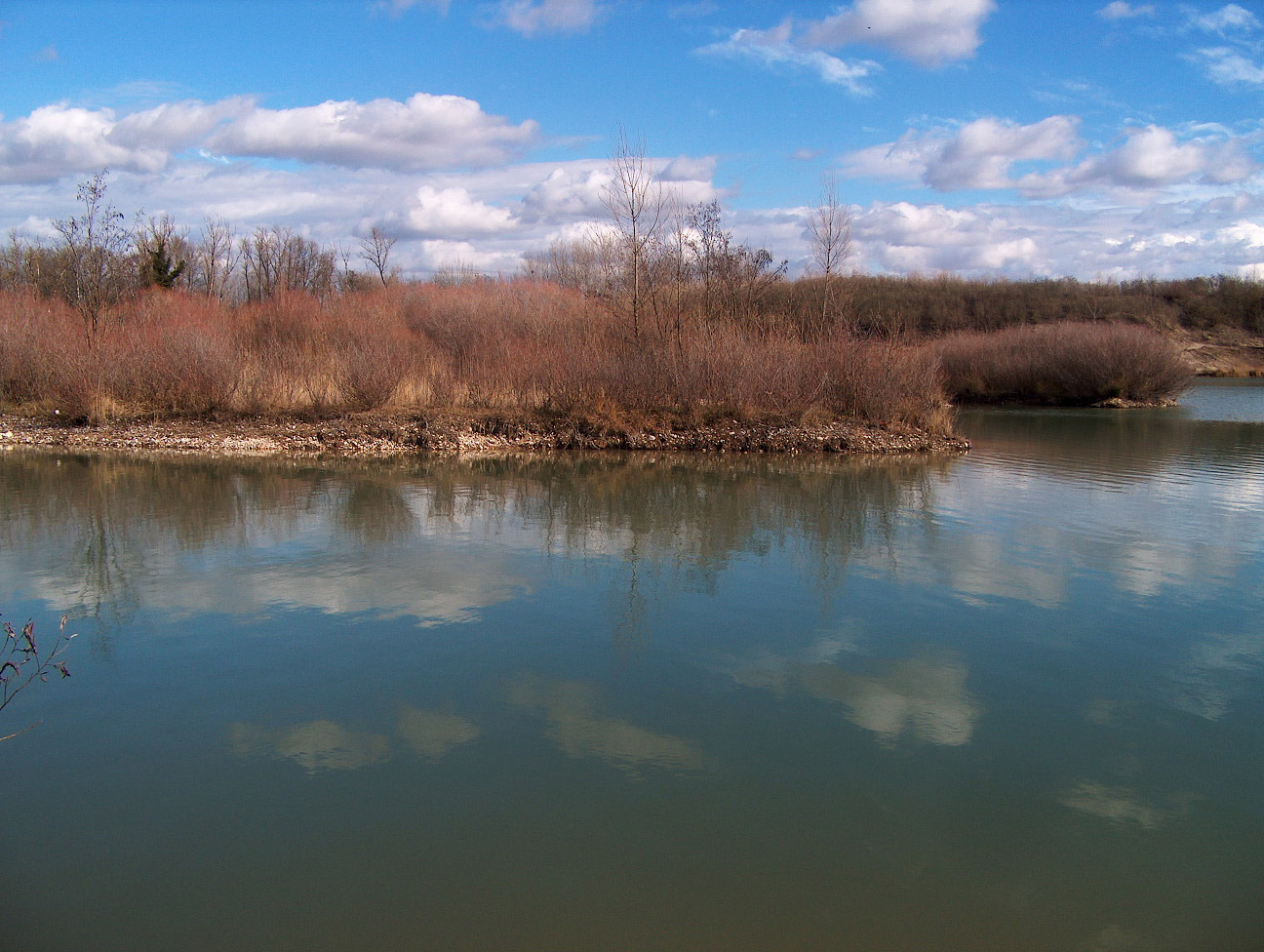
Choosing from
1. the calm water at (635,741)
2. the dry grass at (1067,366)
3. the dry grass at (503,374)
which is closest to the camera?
the calm water at (635,741)

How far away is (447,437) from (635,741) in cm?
1442

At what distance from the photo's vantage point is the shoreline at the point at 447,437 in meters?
18.1

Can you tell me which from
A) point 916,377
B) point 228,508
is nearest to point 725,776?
point 228,508

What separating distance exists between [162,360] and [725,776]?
1963 centimetres

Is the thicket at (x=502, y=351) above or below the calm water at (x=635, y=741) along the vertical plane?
above

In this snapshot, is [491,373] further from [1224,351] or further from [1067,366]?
[1224,351]

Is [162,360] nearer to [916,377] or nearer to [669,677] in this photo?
[916,377]

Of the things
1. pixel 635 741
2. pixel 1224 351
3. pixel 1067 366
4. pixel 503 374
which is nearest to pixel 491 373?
pixel 503 374

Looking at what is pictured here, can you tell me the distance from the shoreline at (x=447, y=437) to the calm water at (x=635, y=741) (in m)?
8.12

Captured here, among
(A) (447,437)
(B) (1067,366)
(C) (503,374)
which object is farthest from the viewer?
(B) (1067,366)

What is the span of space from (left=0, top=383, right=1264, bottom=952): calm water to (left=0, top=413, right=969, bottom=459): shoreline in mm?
8116

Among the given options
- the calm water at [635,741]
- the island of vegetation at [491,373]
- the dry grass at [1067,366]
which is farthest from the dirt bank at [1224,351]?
the calm water at [635,741]

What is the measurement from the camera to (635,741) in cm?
492

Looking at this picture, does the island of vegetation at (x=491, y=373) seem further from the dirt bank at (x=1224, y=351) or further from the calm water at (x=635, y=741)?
the dirt bank at (x=1224, y=351)
